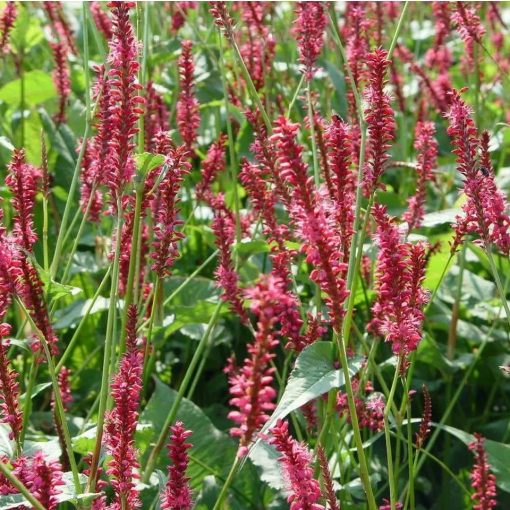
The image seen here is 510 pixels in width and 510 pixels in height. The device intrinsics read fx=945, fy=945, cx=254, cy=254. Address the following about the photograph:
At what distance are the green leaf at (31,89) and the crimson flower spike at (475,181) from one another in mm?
2164

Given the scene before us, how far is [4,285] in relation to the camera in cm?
148

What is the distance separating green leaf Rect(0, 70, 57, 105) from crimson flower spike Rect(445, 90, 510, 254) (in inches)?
85.2

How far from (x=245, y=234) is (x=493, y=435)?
91 centimetres

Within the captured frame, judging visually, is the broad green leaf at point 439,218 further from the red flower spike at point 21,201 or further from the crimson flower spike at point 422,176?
the red flower spike at point 21,201

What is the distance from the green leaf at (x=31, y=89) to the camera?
3500 millimetres

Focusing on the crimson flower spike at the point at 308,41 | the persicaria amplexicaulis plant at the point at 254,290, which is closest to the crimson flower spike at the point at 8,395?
the persicaria amplexicaulis plant at the point at 254,290

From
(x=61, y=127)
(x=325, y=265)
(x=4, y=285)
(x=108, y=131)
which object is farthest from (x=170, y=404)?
(x=61, y=127)

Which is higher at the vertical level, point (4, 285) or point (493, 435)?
point (4, 285)

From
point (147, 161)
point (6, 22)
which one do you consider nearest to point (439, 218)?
point (147, 161)

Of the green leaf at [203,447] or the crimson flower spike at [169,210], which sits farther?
Answer: the green leaf at [203,447]

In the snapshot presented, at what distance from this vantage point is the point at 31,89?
3.57 m

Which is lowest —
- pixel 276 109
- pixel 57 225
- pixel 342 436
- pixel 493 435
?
pixel 493 435

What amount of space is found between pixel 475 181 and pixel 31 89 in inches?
93.4

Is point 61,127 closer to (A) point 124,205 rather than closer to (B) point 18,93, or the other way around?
(B) point 18,93
